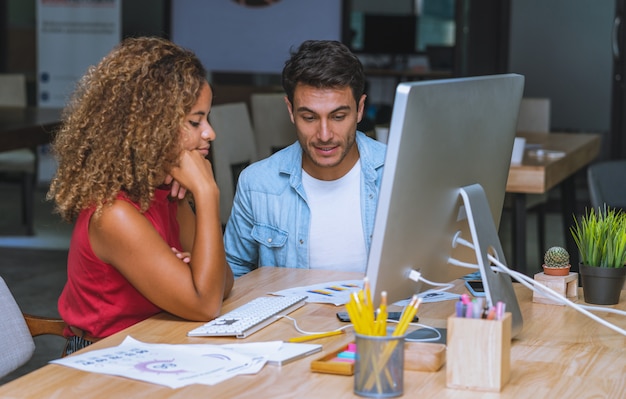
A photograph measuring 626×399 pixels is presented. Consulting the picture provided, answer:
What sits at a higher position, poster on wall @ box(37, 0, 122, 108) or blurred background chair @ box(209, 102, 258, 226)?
poster on wall @ box(37, 0, 122, 108)

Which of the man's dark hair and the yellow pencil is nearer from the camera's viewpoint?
the yellow pencil

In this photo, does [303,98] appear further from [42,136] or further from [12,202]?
[12,202]

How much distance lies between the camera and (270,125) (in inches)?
199

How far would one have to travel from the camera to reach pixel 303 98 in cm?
256

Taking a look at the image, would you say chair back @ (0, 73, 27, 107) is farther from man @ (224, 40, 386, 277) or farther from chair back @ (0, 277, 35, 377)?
chair back @ (0, 277, 35, 377)

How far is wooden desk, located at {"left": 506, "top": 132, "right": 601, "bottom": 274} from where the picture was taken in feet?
13.3

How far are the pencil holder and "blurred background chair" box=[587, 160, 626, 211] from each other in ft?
8.37

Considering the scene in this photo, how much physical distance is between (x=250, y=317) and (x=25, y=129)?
3082 millimetres

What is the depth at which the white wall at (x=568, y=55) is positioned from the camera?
7.78 m

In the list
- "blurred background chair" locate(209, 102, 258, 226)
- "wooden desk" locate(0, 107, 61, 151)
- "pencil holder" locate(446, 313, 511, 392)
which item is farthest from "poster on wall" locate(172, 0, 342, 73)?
"pencil holder" locate(446, 313, 511, 392)

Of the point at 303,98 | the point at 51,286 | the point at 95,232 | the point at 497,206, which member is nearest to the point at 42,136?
the point at 51,286

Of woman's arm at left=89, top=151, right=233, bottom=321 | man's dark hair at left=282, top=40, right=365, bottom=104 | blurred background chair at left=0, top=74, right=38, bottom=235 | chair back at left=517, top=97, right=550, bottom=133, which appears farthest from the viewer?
blurred background chair at left=0, top=74, right=38, bottom=235

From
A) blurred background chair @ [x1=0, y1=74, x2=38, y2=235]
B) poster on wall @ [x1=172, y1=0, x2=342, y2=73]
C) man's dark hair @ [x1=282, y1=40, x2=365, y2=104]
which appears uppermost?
poster on wall @ [x1=172, y1=0, x2=342, y2=73]

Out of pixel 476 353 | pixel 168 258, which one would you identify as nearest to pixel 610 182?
pixel 168 258
